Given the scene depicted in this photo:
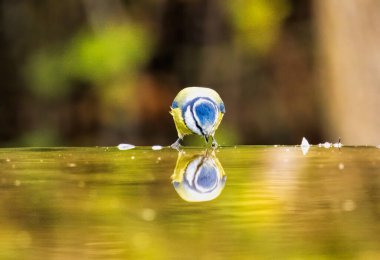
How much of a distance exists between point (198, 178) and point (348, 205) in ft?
0.90

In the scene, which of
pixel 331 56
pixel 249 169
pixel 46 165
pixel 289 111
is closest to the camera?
pixel 249 169

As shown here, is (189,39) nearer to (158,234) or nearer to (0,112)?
(0,112)

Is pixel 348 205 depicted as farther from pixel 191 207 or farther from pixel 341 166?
pixel 341 166

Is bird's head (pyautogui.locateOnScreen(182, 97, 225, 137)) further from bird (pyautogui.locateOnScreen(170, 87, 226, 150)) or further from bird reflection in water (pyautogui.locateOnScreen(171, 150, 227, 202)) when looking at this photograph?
bird reflection in water (pyautogui.locateOnScreen(171, 150, 227, 202))

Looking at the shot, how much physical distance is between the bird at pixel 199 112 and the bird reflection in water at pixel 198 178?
261 millimetres

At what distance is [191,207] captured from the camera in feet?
2.94

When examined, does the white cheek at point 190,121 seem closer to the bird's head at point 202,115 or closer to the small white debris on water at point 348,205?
the bird's head at point 202,115

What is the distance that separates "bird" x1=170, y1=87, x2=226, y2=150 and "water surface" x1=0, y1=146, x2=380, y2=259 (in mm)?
266

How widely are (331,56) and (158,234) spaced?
362cm

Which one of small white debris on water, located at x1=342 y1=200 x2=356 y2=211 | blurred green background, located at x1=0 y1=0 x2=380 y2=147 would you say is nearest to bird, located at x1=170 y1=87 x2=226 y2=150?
small white debris on water, located at x1=342 y1=200 x2=356 y2=211

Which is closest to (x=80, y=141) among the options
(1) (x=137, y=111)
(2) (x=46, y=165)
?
(1) (x=137, y=111)

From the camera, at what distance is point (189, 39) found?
175 inches

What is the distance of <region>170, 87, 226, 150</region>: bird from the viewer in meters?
1.81

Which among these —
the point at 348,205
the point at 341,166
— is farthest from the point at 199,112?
the point at 348,205
